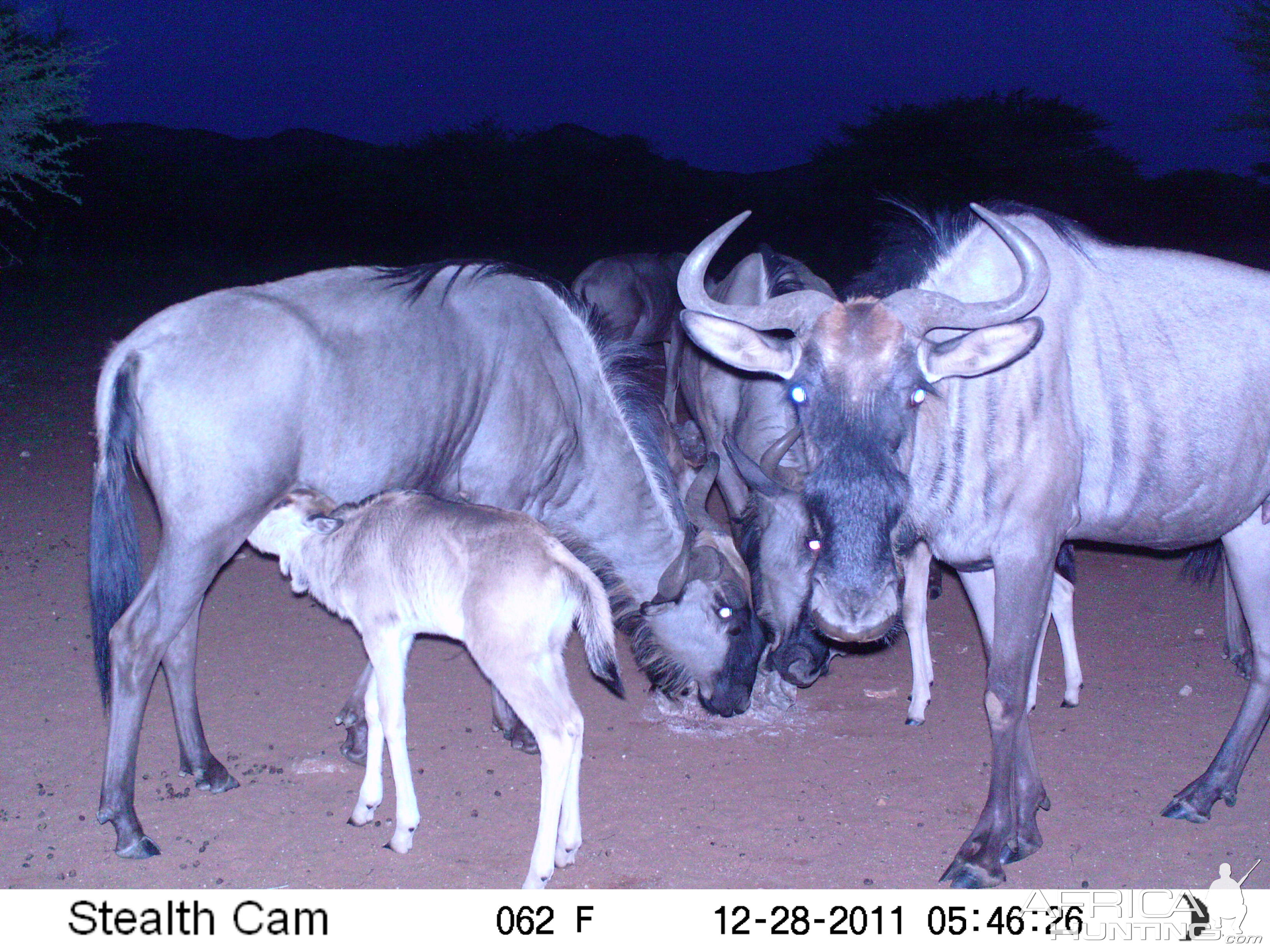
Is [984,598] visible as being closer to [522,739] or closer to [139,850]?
[522,739]

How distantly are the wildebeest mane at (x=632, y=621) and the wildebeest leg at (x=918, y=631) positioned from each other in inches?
43.7

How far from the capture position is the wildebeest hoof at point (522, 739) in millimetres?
5039

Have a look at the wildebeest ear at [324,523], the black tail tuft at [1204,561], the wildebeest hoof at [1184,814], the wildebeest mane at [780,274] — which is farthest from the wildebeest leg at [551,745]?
the black tail tuft at [1204,561]

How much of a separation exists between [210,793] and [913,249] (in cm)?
361

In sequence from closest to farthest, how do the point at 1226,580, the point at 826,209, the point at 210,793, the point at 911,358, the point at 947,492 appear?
1. the point at 911,358
2. the point at 947,492
3. the point at 210,793
4. the point at 1226,580
5. the point at 826,209

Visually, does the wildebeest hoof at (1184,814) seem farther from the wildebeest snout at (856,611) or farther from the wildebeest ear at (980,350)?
the wildebeest ear at (980,350)

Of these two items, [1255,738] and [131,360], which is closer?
[131,360]

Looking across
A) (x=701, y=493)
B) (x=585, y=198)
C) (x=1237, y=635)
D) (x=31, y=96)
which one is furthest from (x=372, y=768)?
(x=585, y=198)

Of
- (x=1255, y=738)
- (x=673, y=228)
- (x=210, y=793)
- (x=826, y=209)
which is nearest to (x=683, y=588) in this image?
(x=210, y=793)

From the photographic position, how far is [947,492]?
4.09 meters

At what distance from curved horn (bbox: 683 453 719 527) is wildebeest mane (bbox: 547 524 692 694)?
486 mm

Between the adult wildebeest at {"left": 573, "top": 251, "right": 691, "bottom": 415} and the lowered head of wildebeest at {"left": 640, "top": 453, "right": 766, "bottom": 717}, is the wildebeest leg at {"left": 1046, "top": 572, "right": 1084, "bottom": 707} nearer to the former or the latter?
the lowered head of wildebeest at {"left": 640, "top": 453, "right": 766, "bottom": 717}

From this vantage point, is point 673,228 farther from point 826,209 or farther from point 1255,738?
point 1255,738

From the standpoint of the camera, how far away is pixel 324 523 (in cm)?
430
